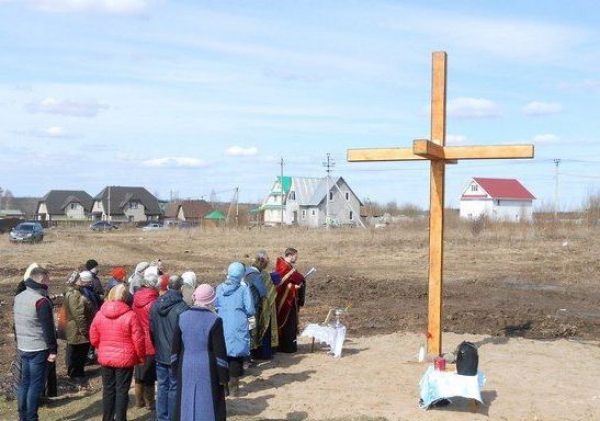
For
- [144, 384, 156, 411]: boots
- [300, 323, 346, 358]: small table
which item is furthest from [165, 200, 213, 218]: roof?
[144, 384, 156, 411]: boots

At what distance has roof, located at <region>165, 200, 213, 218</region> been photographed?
112 metres

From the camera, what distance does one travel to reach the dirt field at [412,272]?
46.2 feet

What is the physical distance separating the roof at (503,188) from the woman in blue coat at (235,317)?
7716 cm

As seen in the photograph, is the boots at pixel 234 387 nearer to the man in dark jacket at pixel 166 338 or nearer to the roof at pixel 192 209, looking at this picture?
the man in dark jacket at pixel 166 338

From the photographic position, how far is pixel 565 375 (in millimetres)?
9500

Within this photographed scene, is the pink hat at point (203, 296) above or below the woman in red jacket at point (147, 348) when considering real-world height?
above

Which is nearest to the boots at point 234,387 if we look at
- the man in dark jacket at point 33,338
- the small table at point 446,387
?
the man in dark jacket at point 33,338

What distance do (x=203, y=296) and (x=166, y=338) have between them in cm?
138

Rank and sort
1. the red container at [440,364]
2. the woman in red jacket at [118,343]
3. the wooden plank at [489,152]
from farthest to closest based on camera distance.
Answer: the wooden plank at [489,152], the red container at [440,364], the woman in red jacket at [118,343]

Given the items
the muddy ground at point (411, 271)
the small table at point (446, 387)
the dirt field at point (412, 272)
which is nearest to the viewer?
the small table at point (446, 387)

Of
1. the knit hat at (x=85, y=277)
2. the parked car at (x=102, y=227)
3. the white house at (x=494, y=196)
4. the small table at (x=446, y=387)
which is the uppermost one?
the white house at (x=494, y=196)

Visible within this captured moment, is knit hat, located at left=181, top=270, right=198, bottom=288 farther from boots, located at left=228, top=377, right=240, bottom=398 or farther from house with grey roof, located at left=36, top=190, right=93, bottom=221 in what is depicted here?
house with grey roof, located at left=36, top=190, right=93, bottom=221

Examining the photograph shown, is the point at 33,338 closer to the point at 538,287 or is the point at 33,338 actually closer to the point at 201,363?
the point at 201,363

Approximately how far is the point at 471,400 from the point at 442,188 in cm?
302
